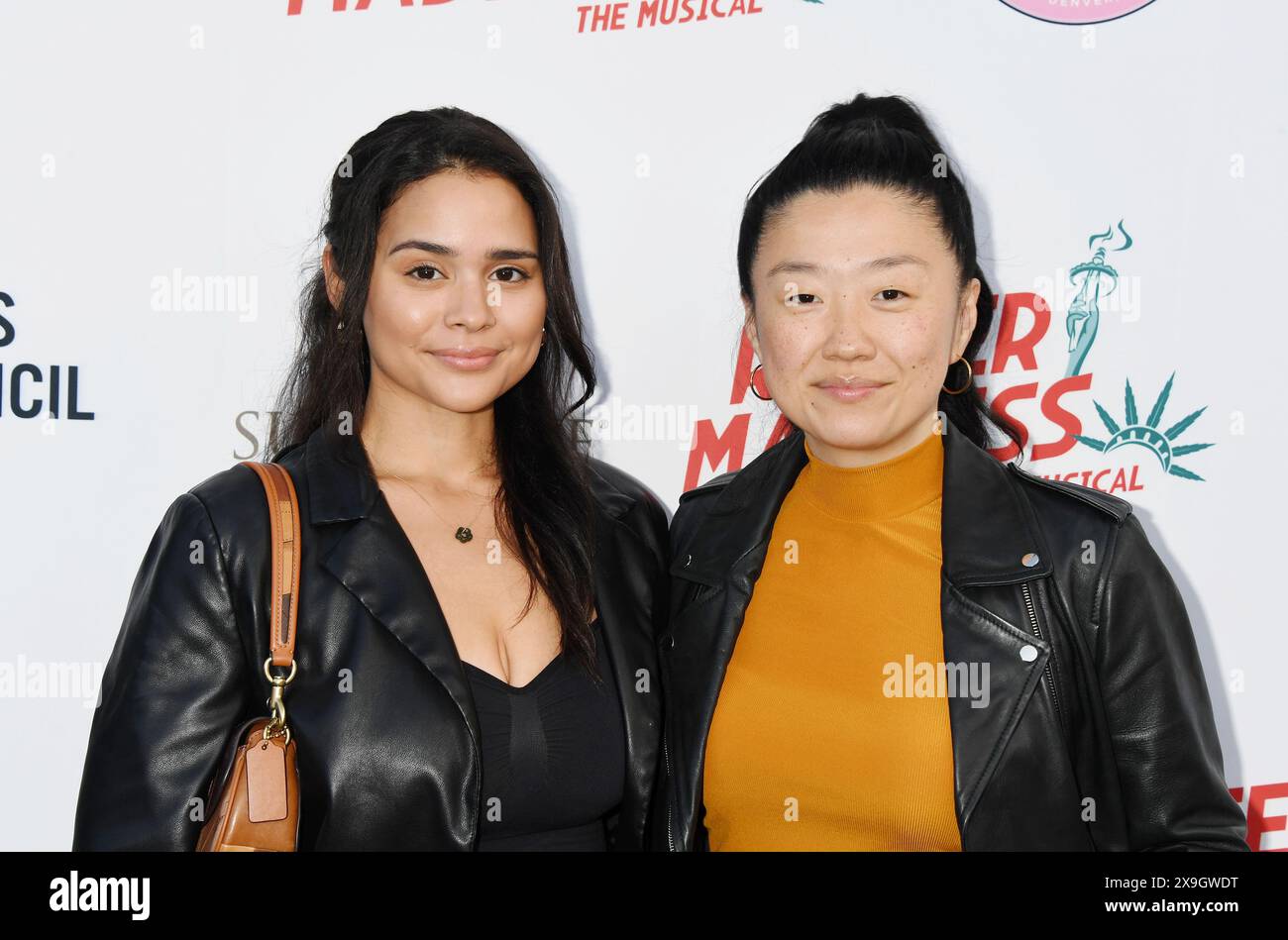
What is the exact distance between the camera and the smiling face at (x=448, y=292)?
2.16 meters

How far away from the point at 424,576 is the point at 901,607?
87cm

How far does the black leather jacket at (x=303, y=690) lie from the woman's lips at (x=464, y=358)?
346mm

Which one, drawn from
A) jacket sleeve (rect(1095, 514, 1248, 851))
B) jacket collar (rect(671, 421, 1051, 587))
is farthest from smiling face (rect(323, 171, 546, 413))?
jacket sleeve (rect(1095, 514, 1248, 851))

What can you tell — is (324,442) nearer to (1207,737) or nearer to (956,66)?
(1207,737)

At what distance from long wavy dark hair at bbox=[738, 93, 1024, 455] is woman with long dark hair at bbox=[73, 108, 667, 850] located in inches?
17.3

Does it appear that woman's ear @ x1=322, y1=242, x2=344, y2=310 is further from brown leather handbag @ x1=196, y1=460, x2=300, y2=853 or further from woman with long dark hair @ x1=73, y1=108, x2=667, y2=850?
brown leather handbag @ x1=196, y1=460, x2=300, y2=853

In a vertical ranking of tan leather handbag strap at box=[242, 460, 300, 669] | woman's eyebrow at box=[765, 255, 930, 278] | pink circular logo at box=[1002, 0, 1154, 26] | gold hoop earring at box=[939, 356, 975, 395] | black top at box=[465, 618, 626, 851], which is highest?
pink circular logo at box=[1002, 0, 1154, 26]

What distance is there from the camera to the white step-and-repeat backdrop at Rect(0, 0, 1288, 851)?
295cm

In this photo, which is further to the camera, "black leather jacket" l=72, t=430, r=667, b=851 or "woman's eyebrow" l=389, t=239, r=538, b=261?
"woman's eyebrow" l=389, t=239, r=538, b=261

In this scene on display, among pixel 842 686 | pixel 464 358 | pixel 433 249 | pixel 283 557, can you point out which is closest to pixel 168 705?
pixel 283 557

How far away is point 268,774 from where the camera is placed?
1.81 m

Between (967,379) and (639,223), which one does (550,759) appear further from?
(639,223)

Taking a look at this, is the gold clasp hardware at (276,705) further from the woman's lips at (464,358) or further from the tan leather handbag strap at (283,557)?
the woman's lips at (464,358)

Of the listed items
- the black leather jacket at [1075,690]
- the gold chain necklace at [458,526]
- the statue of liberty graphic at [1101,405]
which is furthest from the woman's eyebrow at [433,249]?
the statue of liberty graphic at [1101,405]
